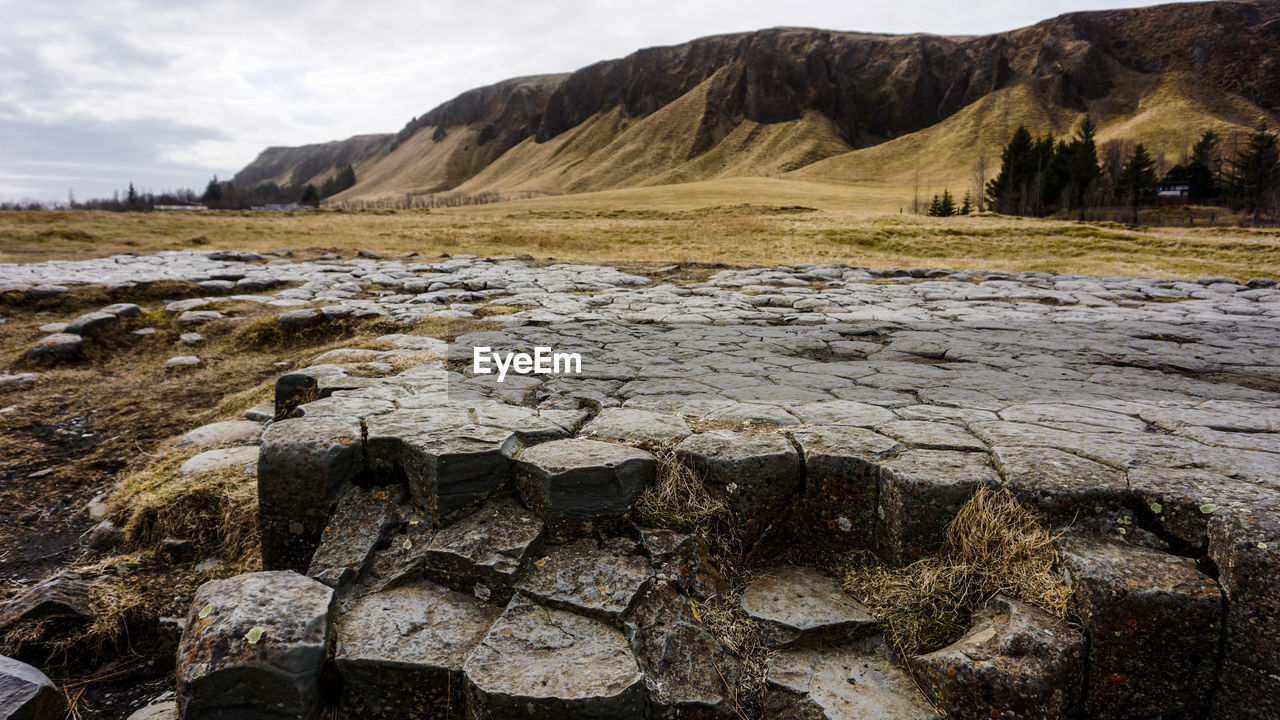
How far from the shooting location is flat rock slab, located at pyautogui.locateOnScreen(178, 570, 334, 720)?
2.10 meters

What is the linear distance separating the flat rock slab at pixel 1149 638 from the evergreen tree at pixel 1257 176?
6166cm

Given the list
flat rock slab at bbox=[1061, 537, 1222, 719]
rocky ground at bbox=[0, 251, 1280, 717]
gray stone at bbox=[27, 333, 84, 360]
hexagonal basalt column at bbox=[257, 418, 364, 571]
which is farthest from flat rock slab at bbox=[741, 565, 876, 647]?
gray stone at bbox=[27, 333, 84, 360]

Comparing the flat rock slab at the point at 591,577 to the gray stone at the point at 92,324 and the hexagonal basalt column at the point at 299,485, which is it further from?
the gray stone at the point at 92,324

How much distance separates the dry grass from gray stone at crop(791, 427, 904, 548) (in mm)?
288

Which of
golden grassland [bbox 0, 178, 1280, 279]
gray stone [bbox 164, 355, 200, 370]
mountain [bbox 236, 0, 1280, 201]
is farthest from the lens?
mountain [bbox 236, 0, 1280, 201]

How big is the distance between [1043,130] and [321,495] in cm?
11403

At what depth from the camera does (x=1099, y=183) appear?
1934 inches

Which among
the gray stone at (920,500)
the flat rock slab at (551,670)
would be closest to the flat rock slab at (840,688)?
the gray stone at (920,500)

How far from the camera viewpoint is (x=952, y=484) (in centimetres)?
242

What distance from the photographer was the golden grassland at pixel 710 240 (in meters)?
16.1

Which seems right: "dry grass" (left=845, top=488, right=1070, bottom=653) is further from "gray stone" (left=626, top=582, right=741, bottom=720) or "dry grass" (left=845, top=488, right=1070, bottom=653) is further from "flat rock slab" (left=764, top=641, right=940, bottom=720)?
"gray stone" (left=626, top=582, right=741, bottom=720)

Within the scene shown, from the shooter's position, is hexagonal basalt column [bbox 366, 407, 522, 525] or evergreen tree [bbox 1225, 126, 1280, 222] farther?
evergreen tree [bbox 1225, 126, 1280, 222]

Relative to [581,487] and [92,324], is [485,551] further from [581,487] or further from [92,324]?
[92,324]

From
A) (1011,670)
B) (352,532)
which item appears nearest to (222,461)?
(352,532)
